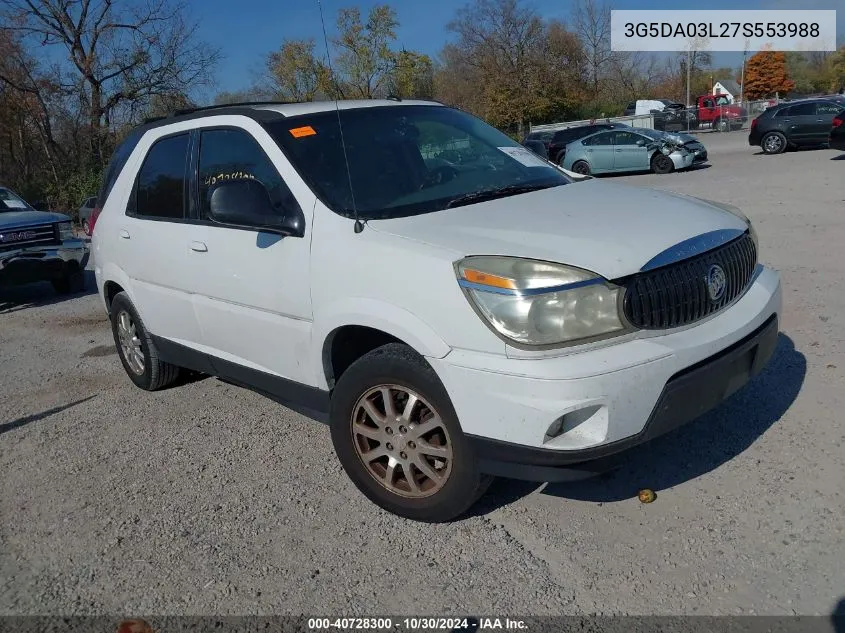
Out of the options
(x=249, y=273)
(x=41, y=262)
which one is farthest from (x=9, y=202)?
(x=249, y=273)

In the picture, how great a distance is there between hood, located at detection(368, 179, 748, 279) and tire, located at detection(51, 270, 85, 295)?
320 inches

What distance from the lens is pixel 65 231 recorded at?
10.2 meters

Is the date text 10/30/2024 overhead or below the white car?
below

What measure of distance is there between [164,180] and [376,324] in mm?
2299

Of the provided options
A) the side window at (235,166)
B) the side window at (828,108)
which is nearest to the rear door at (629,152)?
the side window at (828,108)

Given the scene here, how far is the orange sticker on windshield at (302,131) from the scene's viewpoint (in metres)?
4.05

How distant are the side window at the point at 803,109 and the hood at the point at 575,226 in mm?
21631

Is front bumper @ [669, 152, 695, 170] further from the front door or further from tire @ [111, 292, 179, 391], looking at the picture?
the front door

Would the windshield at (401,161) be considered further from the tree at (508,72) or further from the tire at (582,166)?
the tree at (508,72)

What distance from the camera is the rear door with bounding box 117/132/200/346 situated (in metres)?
4.64

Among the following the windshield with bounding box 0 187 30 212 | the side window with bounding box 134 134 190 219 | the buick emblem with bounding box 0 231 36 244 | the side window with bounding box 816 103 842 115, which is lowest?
the side window with bounding box 816 103 842 115

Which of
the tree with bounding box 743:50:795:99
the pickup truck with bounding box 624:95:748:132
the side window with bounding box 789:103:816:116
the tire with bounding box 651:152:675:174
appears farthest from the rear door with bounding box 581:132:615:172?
the tree with bounding box 743:50:795:99

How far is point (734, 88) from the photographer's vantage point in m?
85.1

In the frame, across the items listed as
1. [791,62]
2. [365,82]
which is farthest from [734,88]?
[365,82]
